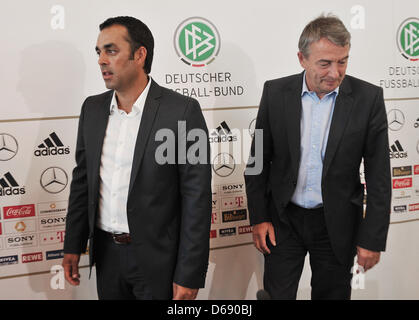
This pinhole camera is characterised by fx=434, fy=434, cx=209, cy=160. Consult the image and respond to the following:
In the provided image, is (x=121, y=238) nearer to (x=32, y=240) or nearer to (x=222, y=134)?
(x=32, y=240)

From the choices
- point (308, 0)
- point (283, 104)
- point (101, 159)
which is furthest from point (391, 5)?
point (101, 159)

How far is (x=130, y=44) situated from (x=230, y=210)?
1233mm

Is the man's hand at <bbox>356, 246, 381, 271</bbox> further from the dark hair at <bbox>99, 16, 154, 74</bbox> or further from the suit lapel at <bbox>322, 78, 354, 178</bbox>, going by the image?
the dark hair at <bbox>99, 16, 154, 74</bbox>

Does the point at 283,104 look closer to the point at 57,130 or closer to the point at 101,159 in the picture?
the point at 101,159

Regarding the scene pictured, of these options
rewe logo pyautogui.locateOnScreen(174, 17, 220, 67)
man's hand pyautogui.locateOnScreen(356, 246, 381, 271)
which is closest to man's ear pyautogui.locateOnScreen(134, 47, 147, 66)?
rewe logo pyautogui.locateOnScreen(174, 17, 220, 67)

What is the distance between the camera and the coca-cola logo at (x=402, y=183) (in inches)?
119

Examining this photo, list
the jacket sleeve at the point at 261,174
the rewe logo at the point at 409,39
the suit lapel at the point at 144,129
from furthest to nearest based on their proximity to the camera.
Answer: the rewe logo at the point at 409,39, the jacket sleeve at the point at 261,174, the suit lapel at the point at 144,129

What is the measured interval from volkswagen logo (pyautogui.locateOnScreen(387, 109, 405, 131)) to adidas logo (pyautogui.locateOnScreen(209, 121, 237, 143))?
1.16 metres

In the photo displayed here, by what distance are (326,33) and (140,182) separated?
3.51ft

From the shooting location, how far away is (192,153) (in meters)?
1.78

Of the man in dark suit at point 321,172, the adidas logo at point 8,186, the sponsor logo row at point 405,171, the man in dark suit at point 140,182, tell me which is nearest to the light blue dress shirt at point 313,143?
the man in dark suit at point 321,172

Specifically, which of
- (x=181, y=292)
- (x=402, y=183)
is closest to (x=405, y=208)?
(x=402, y=183)

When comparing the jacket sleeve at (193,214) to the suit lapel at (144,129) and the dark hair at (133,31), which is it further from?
the dark hair at (133,31)

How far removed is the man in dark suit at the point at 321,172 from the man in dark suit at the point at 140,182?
445mm
